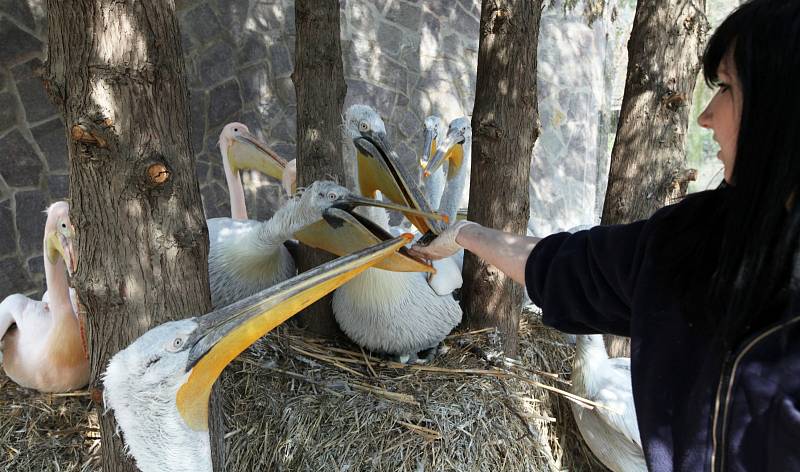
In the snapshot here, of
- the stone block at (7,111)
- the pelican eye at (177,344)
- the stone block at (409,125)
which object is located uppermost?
the stone block at (7,111)

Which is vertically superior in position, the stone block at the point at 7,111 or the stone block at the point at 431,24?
the stone block at the point at 431,24

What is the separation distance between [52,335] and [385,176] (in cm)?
141

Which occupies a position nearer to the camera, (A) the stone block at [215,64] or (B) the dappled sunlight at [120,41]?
(B) the dappled sunlight at [120,41]

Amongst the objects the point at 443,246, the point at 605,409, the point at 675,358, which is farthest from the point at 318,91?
the point at 675,358

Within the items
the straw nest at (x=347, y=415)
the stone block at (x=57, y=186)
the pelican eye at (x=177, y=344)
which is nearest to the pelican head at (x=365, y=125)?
the straw nest at (x=347, y=415)

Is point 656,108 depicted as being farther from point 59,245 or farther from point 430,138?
point 59,245

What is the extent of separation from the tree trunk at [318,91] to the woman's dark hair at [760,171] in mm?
1813

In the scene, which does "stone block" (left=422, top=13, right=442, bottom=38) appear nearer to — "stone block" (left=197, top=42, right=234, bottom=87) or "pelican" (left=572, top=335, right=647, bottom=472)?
"stone block" (left=197, top=42, right=234, bottom=87)

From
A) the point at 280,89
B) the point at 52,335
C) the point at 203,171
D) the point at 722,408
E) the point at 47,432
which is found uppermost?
the point at 280,89

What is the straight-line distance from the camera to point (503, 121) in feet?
8.31

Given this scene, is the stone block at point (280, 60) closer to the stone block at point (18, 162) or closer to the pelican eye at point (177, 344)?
the stone block at point (18, 162)

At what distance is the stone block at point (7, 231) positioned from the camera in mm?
4391

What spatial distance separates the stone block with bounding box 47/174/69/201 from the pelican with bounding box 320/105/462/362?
114 inches

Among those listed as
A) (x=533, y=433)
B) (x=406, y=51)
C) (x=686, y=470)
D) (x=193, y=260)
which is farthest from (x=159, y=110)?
(x=406, y=51)
